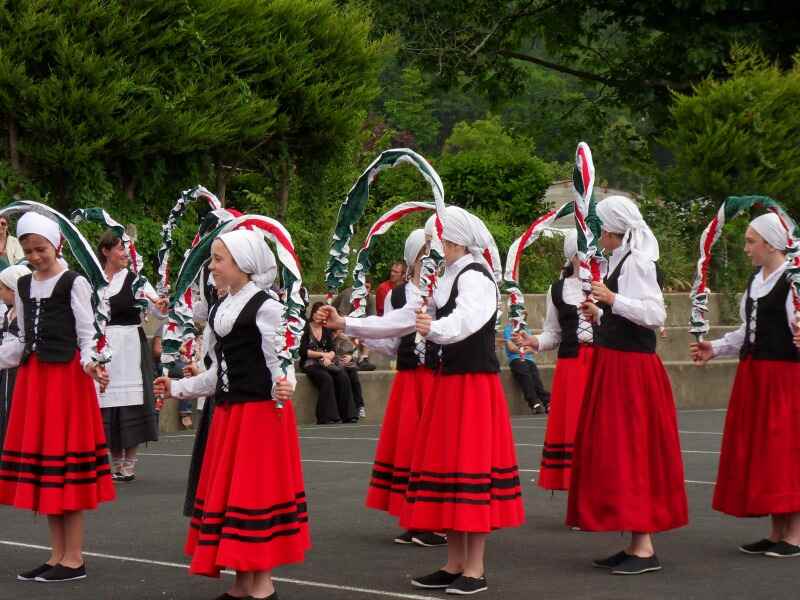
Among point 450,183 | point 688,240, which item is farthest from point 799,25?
point 450,183

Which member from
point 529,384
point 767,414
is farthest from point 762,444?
point 529,384

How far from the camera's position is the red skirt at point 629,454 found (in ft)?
26.8

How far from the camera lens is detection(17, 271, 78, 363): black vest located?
8203mm

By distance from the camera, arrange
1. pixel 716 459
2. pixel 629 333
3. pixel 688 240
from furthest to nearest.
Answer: pixel 688 240 → pixel 716 459 → pixel 629 333

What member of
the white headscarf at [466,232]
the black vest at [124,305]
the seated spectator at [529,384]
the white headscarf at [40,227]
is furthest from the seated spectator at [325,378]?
the white headscarf at [466,232]

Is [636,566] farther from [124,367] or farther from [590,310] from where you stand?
[124,367]

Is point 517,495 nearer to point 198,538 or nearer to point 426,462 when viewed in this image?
point 426,462

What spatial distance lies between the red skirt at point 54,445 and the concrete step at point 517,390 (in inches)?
322

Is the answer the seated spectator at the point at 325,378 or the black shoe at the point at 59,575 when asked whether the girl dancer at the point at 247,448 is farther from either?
the seated spectator at the point at 325,378

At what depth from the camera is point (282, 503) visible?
7.12 meters

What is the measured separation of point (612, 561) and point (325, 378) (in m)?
9.30

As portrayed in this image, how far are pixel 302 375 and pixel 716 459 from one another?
18.7ft

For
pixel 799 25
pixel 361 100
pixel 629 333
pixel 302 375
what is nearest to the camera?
pixel 629 333

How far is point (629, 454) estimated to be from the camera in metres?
8.23
